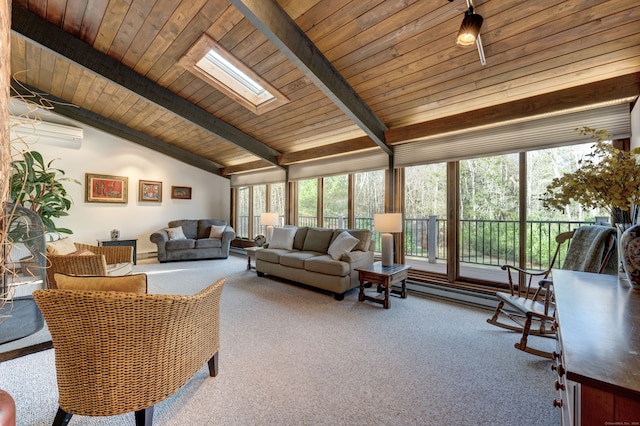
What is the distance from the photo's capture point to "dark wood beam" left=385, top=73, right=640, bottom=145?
2.32 m

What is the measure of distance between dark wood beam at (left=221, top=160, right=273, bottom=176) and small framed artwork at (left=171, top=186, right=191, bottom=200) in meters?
1.05

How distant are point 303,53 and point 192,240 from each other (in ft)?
16.6

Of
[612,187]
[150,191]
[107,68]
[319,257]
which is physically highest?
[107,68]

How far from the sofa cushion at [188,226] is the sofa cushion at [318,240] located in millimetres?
3574

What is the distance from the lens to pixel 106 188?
5.89 m

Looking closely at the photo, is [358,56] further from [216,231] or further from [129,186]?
[129,186]

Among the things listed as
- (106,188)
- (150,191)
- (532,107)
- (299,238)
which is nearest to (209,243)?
(150,191)

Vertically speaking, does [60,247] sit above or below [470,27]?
below

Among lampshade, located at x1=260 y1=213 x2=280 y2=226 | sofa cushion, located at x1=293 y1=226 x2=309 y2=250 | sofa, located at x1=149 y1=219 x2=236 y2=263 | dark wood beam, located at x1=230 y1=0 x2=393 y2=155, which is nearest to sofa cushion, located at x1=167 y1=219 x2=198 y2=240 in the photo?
sofa, located at x1=149 y1=219 x2=236 y2=263

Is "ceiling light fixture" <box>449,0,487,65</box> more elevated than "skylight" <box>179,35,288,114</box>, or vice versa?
"skylight" <box>179,35,288,114</box>

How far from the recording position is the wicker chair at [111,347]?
1227mm

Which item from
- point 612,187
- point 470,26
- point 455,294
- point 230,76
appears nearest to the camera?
point 612,187

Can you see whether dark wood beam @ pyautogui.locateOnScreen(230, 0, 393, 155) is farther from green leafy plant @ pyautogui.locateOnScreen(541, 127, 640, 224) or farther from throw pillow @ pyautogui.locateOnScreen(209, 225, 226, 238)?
throw pillow @ pyautogui.locateOnScreen(209, 225, 226, 238)

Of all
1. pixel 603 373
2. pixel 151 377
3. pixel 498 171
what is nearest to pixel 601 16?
pixel 498 171
